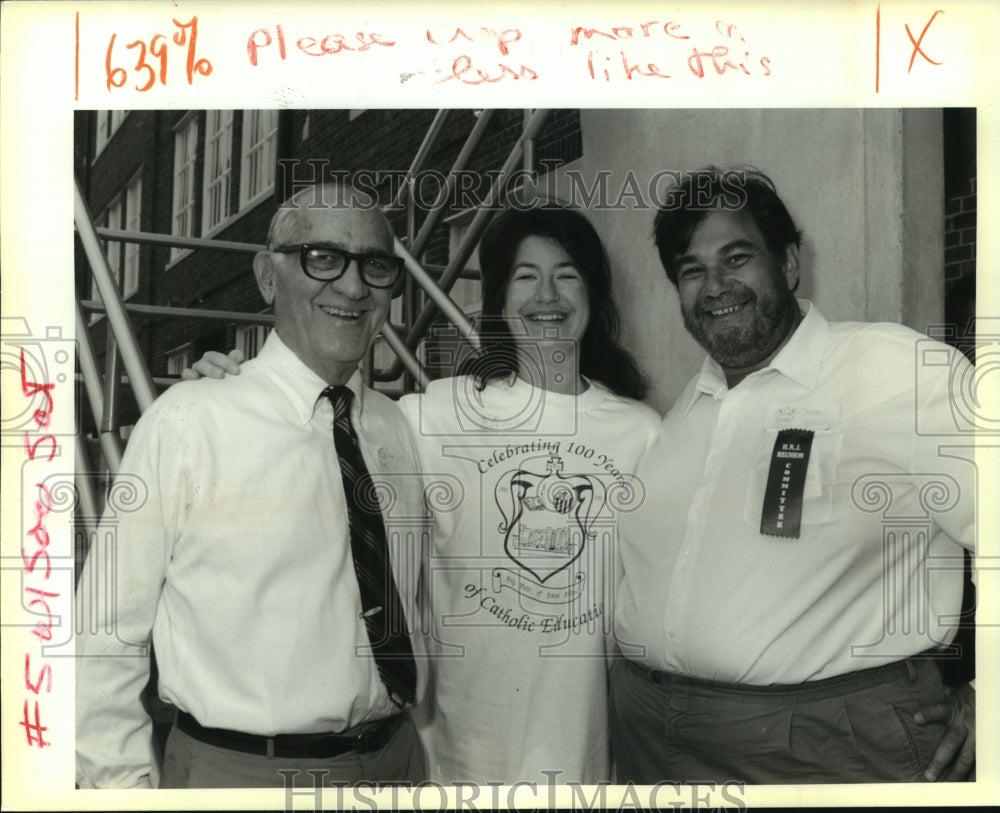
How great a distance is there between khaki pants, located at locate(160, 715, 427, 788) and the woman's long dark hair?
37.4 inches

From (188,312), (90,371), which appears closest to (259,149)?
(188,312)

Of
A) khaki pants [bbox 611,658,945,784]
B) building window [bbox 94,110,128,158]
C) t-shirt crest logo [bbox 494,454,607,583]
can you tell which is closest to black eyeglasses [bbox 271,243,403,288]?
building window [bbox 94,110,128,158]

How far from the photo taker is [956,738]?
2604mm

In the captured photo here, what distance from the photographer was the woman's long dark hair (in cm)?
260

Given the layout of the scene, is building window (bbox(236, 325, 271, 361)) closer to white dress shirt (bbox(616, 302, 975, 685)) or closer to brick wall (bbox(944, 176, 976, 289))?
white dress shirt (bbox(616, 302, 975, 685))

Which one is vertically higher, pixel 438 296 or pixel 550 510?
pixel 438 296

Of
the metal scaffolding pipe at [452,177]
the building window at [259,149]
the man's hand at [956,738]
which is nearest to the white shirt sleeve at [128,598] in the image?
the building window at [259,149]

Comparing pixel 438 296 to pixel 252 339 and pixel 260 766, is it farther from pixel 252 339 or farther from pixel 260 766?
pixel 260 766

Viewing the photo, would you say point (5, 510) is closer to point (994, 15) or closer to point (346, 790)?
point (346, 790)

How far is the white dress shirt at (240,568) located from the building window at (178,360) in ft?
0.24

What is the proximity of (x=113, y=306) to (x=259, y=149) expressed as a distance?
21.5 inches

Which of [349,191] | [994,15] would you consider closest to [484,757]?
[349,191]

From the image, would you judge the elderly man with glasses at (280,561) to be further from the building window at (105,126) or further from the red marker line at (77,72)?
the red marker line at (77,72)

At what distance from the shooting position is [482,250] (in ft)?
8.64
